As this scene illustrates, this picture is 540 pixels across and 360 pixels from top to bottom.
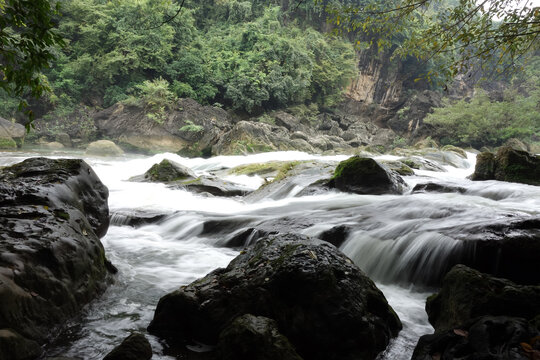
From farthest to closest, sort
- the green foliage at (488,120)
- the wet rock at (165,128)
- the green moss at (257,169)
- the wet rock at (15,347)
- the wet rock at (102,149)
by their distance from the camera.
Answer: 1. the green foliage at (488,120)
2. the wet rock at (165,128)
3. the wet rock at (102,149)
4. the green moss at (257,169)
5. the wet rock at (15,347)

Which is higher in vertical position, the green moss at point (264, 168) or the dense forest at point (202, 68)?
the dense forest at point (202, 68)

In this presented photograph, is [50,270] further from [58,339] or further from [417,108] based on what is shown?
[417,108]

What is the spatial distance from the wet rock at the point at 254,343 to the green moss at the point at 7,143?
22.0 metres

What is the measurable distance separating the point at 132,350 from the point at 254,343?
2.87ft

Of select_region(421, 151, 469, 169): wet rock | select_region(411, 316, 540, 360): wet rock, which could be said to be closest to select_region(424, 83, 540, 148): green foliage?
select_region(421, 151, 469, 169): wet rock

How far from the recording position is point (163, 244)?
19.7ft

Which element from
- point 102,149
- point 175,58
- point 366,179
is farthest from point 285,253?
point 175,58

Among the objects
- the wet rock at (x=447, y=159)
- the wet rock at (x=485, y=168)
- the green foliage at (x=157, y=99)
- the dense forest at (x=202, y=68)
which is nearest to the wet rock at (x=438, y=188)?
the wet rock at (x=485, y=168)

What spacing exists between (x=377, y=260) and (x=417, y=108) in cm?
3608

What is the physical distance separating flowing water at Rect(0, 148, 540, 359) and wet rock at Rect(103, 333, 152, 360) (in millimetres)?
180

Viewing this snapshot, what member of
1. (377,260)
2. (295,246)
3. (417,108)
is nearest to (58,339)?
(295,246)

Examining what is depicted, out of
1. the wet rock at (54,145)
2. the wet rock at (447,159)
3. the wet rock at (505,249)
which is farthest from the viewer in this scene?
the wet rock at (54,145)

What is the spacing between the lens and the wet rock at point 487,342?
195 centimetres

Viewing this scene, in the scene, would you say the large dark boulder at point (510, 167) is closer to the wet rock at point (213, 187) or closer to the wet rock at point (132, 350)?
the wet rock at point (213, 187)
